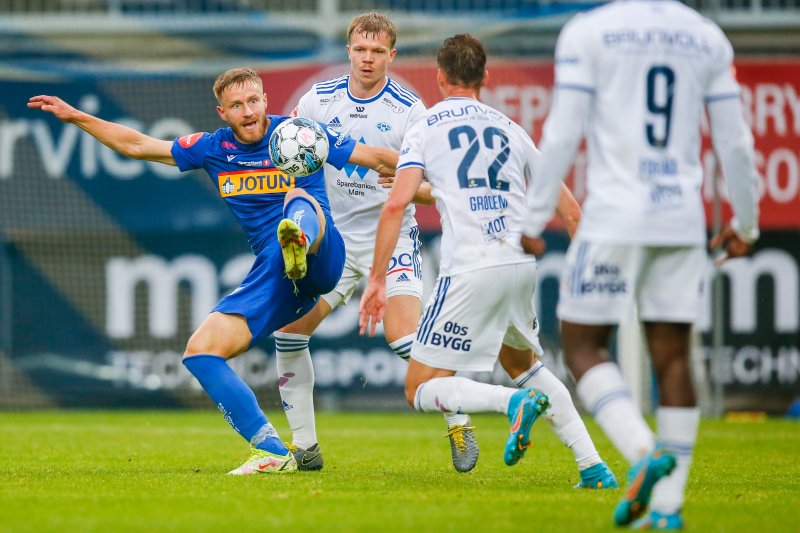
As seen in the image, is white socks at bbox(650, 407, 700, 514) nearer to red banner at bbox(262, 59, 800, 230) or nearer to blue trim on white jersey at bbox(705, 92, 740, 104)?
blue trim on white jersey at bbox(705, 92, 740, 104)

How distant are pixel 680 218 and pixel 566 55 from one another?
2.63 ft

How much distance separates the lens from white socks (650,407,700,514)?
202 inches

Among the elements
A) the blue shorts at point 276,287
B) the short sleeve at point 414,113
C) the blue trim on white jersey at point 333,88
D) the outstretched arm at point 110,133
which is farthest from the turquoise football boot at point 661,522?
the blue trim on white jersey at point 333,88

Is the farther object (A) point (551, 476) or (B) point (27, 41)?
(B) point (27, 41)

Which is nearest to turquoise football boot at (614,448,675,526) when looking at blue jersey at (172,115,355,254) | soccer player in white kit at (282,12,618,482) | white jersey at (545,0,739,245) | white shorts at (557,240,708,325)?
white shorts at (557,240,708,325)

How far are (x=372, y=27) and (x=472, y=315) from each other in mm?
2536

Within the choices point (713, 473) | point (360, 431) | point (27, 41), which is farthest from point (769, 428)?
point (27, 41)

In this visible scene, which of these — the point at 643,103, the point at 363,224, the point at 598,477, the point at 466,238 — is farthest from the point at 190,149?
the point at 643,103

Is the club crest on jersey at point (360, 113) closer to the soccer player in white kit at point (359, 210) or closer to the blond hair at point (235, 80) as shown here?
the soccer player in white kit at point (359, 210)

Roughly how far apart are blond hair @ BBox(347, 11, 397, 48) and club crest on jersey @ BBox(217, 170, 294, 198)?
1275 millimetres

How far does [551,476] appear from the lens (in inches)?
300

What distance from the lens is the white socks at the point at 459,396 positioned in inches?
250

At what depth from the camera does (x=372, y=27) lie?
27.0 feet

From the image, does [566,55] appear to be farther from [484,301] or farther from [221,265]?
[221,265]
